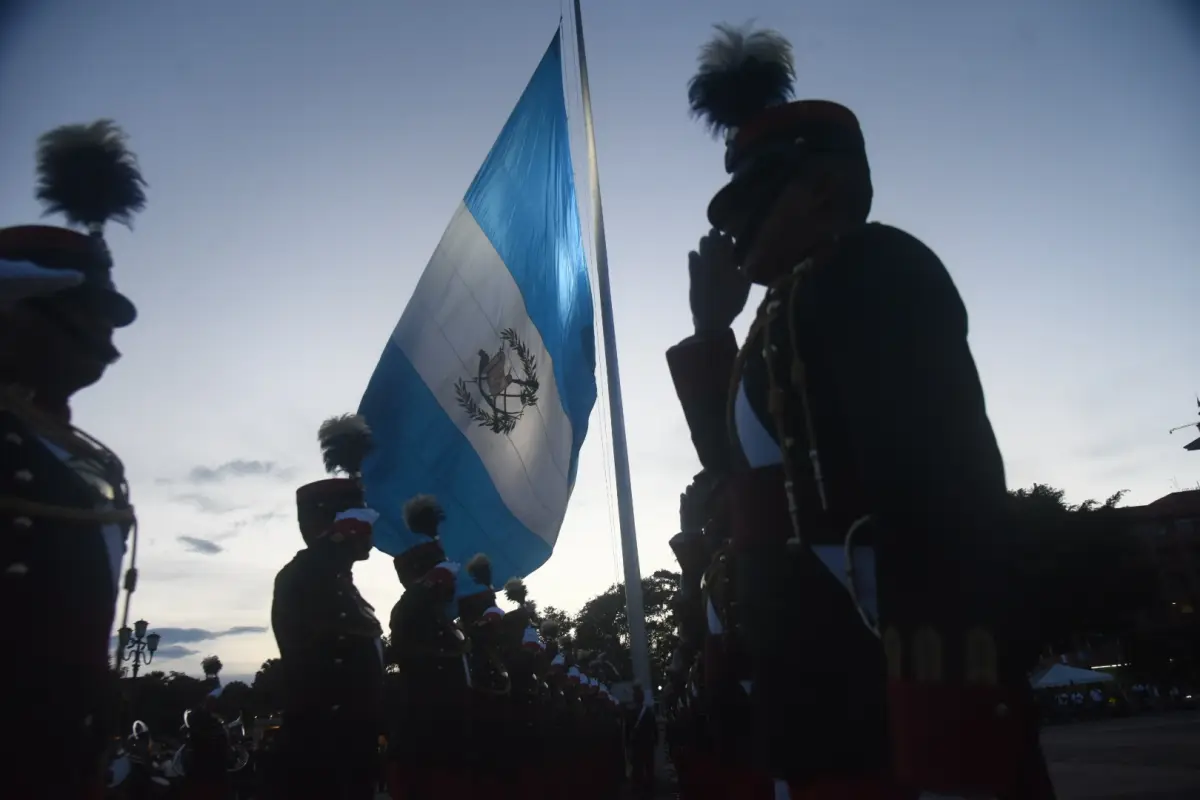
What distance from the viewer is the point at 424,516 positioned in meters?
7.68

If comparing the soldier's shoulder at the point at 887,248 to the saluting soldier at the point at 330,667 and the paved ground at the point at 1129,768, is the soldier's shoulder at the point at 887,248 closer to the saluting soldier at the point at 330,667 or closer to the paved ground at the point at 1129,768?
the saluting soldier at the point at 330,667

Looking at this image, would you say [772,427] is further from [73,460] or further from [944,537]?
[73,460]

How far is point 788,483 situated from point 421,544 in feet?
19.8

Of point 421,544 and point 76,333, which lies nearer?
point 76,333

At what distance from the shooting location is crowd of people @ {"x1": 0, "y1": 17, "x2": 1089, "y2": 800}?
1249 mm

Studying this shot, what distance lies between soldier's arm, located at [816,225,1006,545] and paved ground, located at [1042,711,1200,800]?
6759mm

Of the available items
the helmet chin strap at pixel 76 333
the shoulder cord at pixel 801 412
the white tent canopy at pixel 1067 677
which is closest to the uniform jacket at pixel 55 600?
the helmet chin strap at pixel 76 333

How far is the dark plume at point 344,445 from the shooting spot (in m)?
6.35

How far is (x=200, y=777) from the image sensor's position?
8.74 metres

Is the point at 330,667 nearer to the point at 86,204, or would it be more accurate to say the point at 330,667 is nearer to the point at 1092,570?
the point at 86,204

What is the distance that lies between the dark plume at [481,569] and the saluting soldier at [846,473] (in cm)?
752

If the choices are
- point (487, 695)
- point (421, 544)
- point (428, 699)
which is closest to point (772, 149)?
point (428, 699)

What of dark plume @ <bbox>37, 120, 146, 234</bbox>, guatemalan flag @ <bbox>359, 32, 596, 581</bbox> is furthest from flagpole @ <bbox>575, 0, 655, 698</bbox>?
dark plume @ <bbox>37, 120, 146, 234</bbox>

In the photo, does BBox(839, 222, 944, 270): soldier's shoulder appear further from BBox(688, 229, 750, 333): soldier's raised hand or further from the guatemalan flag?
the guatemalan flag
